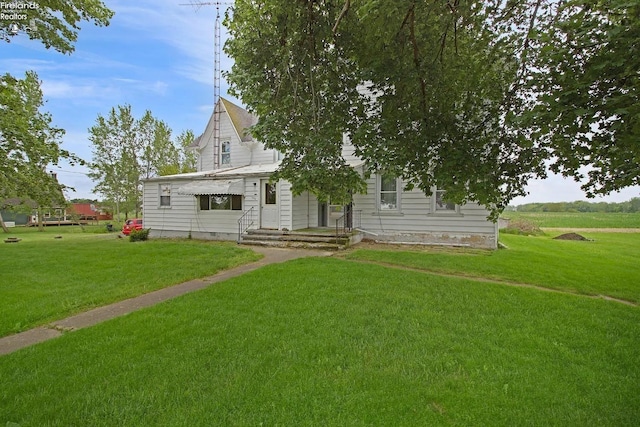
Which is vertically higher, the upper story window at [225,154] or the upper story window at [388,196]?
the upper story window at [225,154]

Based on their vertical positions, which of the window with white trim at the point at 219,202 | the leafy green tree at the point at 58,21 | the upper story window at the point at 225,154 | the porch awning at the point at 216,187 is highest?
the leafy green tree at the point at 58,21

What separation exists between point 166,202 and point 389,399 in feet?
54.7

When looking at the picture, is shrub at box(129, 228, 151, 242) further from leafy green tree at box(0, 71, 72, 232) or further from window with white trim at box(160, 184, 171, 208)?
leafy green tree at box(0, 71, 72, 232)

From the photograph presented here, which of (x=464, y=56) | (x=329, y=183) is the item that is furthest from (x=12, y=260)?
(x=464, y=56)

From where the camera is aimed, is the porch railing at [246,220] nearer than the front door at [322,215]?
Yes

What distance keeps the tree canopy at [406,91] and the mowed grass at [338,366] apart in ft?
5.94

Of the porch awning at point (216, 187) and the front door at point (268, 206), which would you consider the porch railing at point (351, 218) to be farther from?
the porch awning at point (216, 187)

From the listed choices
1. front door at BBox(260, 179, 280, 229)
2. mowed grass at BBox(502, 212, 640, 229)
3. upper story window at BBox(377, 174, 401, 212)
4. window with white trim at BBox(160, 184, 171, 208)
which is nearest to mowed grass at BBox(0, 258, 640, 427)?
upper story window at BBox(377, 174, 401, 212)

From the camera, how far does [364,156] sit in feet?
14.9

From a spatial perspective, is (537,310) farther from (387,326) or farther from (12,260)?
(12,260)

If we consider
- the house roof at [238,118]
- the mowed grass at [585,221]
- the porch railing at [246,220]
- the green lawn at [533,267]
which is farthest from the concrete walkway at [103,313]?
the mowed grass at [585,221]

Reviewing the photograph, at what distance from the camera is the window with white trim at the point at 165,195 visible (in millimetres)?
16830

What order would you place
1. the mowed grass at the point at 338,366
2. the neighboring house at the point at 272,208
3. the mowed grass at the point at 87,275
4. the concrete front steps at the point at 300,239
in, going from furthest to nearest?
the neighboring house at the point at 272,208 → the concrete front steps at the point at 300,239 → the mowed grass at the point at 87,275 → the mowed grass at the point at 338,366

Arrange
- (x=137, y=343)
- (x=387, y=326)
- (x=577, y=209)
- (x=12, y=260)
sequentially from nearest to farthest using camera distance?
(x=137, y=343), (x=387, y=326), (x=12, y=260), (x=577, y=209)
